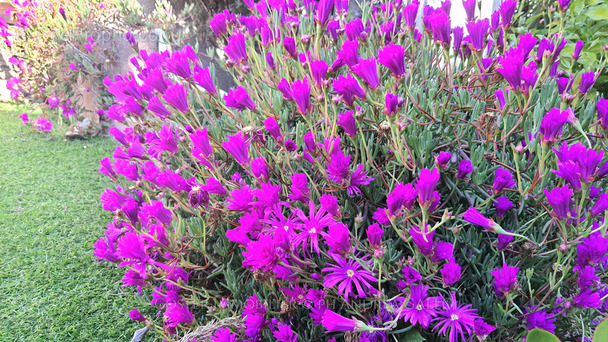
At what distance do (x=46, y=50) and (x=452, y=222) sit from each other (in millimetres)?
4646

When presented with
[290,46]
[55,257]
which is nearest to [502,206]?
[290,46]

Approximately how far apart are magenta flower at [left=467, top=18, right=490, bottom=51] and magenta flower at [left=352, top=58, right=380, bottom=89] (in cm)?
39

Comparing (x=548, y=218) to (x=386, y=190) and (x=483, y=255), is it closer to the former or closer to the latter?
(x=483, y=255)

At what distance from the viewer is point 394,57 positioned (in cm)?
91

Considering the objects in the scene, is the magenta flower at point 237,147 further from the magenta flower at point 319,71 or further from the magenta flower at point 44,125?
the magenta flower at point 44,125

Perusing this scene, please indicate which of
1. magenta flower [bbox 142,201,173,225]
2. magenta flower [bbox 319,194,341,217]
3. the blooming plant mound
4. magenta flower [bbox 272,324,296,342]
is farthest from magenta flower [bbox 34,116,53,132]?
magenta flower [bbox 319,194,341,217]

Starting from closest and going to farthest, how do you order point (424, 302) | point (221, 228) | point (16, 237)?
point (424, 302), point (221, 228), point (16, 237)

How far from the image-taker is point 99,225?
2268mm

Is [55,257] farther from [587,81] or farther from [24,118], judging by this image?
[24,118]

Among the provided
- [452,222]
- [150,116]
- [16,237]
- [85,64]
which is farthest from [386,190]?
[85,64]

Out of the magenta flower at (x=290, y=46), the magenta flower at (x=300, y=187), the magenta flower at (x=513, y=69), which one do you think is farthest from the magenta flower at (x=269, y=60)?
the magenta flower at (x=513, y=69)

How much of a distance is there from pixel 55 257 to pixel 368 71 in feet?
6.09

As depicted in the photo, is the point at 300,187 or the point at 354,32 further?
the point at 354,32

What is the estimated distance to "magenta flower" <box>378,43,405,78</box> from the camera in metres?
0.90
